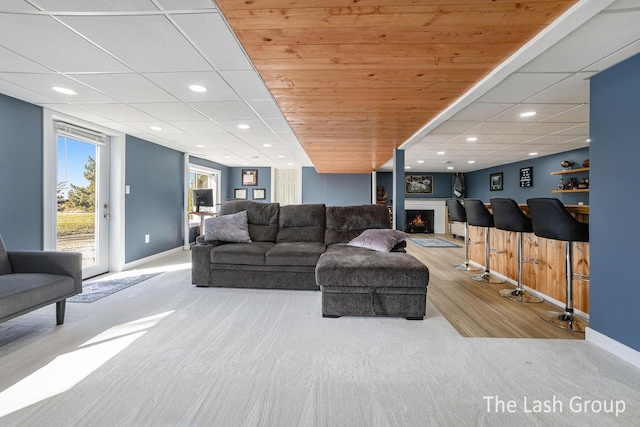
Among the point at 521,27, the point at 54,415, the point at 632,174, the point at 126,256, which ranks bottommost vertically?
the point at 54,415

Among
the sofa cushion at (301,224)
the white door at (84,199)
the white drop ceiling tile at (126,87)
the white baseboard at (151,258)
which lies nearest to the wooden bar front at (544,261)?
the sofa cushion at (301,224)

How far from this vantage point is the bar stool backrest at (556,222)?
7.39ft

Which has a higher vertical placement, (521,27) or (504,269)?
(521,27)

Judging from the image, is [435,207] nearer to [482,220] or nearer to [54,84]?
[482,220]

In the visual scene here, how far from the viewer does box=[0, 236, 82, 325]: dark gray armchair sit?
6.55ft

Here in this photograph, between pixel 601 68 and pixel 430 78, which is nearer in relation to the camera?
pixel 601 68

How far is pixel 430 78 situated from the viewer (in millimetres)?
2264

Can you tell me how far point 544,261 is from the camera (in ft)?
10.0

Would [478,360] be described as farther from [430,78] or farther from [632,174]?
[430,78]

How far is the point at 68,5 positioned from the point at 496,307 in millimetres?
3920

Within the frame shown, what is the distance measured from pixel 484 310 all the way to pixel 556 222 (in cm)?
101

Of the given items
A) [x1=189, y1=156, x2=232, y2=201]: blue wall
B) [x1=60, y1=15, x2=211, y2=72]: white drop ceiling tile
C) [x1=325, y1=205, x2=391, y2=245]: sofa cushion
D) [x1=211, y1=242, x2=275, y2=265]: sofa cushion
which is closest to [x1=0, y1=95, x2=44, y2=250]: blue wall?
[x1=60, y1=15, x2=211, y2=72]: white drop ceiling tile

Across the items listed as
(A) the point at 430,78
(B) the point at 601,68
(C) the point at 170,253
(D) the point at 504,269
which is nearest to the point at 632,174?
(B) the point at 601,68

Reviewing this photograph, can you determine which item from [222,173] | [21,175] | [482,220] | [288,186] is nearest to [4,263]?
[21,175]
